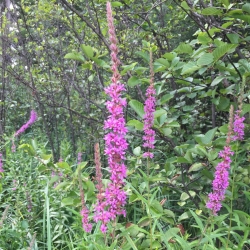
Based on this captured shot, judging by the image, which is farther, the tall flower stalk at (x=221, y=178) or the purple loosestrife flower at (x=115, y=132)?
the tall flower stalk at (x=221, y=178)

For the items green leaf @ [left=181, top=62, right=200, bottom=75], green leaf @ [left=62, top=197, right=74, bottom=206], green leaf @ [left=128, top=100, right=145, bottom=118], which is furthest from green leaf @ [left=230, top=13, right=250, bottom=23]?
green leaf @ [left=62, top=197, right=74, bottom=206]

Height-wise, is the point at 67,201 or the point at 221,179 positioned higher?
the point at 221,179

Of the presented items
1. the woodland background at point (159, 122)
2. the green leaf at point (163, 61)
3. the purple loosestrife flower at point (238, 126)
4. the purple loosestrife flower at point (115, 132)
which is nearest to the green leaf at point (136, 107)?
the woodland background at point (159, 122)

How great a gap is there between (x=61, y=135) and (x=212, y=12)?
611 cm

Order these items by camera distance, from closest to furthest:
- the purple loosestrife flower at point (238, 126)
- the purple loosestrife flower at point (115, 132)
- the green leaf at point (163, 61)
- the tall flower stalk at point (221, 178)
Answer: the purple loosestrife flower at point (115, 132), the tall flower stalk at point (221, 178), the purple loosestrife flower at point (238, 126), the green leaf at point (163, 61)

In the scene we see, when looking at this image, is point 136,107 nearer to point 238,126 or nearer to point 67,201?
point 238,126

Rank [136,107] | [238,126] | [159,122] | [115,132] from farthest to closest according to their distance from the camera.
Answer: [159,122], [136,107], [238,126], [115,132]

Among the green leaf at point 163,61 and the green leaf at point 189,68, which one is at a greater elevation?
the green leaf at point 163,61

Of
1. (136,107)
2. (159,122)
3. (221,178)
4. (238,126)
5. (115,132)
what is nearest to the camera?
(115,132)

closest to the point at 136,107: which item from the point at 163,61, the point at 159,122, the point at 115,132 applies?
the point at 159,122

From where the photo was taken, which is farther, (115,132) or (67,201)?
(67,201)

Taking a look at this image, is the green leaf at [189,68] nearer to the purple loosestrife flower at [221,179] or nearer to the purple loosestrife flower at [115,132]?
the purple loosestrife flower at [221,179]

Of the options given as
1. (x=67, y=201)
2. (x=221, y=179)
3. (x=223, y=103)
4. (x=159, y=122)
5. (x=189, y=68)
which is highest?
(x=189, y=68)

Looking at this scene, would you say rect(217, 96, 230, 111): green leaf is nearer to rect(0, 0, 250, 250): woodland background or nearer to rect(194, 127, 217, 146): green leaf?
rect(0, 0, 250, 250): woodland background
